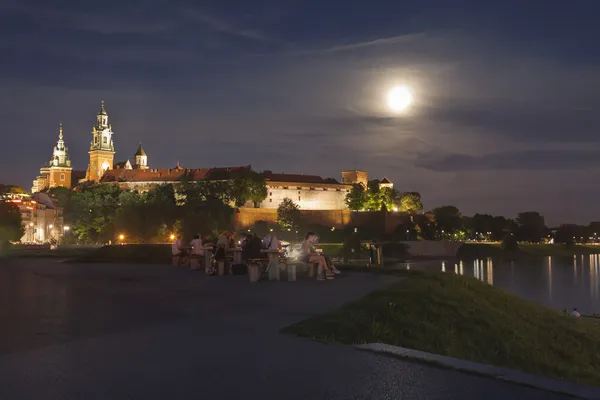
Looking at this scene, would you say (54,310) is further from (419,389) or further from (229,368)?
(419,389)

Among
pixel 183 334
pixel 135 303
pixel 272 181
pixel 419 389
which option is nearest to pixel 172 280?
pixel 135 303

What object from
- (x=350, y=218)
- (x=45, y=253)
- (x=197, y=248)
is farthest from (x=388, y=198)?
(x=197, y=248)

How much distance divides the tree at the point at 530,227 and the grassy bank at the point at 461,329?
14014 centimetres

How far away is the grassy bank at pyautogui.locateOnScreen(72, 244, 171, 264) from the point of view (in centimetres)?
2934

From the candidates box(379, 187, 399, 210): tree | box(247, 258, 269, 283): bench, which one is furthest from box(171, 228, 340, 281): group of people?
box(379, 187, 399, 210): tree

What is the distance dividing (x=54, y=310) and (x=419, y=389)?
24.3 ft

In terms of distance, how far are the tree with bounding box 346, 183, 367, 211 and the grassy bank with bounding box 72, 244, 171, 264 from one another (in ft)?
351

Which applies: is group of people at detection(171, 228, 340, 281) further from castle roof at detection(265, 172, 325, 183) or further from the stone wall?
castle roof at detection(265, 172, 325, 183)

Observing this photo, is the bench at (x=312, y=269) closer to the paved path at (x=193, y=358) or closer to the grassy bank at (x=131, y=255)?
the paved path at (x=193, y=358)

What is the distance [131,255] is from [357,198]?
4301 inches

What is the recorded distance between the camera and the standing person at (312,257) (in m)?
17.6

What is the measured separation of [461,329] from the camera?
12.1 metres

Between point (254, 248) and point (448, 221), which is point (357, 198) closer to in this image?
point (448, 221)

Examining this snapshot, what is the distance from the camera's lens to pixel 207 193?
392 ft
